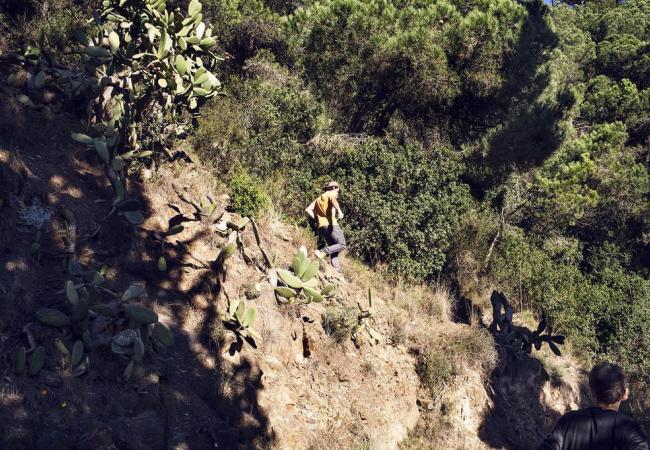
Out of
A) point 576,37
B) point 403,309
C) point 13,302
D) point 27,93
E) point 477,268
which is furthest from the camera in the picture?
point 576,37

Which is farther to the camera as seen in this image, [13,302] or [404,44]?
[404,44]

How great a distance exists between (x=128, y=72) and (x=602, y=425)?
295 inches

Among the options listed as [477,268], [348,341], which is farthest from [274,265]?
[477,268]

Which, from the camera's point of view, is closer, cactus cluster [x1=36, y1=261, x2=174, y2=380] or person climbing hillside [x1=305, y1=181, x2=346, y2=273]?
cactus cluster [x1=36, y1=261, x2=174, y2=380]

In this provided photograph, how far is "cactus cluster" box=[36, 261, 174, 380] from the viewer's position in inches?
246

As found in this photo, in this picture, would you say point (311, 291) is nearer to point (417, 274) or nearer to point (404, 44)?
point (417, 274)

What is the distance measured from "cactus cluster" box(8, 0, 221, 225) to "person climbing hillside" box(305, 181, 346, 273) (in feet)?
8.21

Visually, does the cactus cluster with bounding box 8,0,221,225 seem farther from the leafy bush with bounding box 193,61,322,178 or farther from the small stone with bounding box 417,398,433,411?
the small stone with bounding box 417,398,433,411

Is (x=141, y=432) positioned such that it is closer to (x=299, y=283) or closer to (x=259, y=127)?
(x=299, y=283)

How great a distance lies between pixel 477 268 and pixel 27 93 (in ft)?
29.2

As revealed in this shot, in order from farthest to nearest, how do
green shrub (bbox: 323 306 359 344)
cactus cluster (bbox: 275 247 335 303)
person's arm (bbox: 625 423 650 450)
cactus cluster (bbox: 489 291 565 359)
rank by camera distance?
cactus cluster (bbox: 489 291 565 359) < green shrub (bbox: 323 306 359 344) < cactus cluster (bbox: 275 247 335 303) < person's arm (bbox: 625 423 650 450)

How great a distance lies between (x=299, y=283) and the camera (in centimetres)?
870

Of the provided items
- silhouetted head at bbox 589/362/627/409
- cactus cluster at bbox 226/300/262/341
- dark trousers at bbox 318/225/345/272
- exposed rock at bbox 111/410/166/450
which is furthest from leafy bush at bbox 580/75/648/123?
silhouetted head at bbox 589/362/627/409

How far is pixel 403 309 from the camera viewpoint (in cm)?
1109
